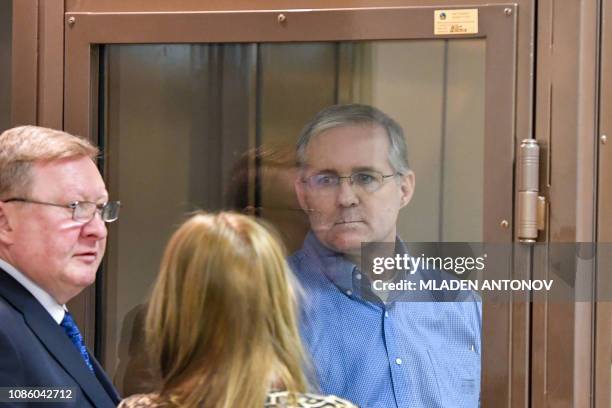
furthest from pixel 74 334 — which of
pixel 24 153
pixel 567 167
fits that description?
pixel 567 167

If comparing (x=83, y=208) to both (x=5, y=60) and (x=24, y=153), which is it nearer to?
(x=24, y=153)

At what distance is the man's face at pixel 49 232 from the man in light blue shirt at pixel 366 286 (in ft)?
1.44

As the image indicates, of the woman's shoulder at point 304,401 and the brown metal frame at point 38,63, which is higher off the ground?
the brown metal frame at point 38,63

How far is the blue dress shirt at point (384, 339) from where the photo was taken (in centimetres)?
216

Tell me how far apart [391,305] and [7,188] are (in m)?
0.79

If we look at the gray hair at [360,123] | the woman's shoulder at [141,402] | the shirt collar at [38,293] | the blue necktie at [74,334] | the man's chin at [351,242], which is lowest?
the woman's shoulder at [141,402]

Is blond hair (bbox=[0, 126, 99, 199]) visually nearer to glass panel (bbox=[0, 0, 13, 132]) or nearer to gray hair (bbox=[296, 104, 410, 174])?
glass panel (bbox=[0, 0, 13, 132])

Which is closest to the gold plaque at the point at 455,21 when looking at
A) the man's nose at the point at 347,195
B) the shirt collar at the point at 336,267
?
the man's nose at the point at 347,195

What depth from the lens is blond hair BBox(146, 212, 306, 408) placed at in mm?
1692

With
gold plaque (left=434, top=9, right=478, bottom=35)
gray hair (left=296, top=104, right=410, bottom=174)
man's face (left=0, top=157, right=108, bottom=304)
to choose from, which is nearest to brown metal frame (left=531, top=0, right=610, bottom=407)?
gold plaque (left=434, top=9, right=478, bottom=35)

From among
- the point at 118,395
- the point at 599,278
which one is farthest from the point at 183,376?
the point at 599,278

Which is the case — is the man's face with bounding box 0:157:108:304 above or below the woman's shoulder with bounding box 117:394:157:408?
above

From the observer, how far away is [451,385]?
2.17m

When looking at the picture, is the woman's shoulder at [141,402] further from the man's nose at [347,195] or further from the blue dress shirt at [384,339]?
the man's nose at [347,195]
